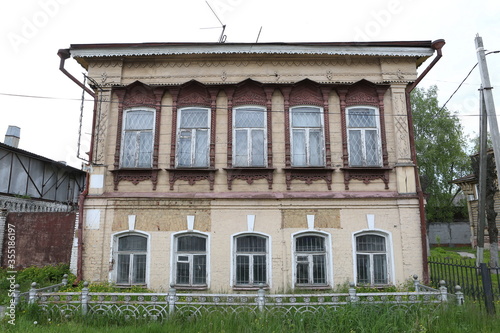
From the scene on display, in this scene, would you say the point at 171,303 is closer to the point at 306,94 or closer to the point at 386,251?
the point at 386,251

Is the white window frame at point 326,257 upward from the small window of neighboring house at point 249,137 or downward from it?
downward

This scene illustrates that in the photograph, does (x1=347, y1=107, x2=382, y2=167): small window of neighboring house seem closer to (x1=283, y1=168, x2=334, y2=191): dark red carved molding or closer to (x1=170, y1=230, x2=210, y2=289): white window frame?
(x1=283, y1=168, x2=334, y2=191): dark red carved molding

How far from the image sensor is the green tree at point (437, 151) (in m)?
24.1

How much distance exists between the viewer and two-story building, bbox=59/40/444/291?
801 centimetres

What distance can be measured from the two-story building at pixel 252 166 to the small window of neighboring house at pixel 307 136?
3 cm

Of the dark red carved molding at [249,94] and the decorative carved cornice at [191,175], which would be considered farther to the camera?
the dark red carved molding at [249,94]

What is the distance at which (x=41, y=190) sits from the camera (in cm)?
1550

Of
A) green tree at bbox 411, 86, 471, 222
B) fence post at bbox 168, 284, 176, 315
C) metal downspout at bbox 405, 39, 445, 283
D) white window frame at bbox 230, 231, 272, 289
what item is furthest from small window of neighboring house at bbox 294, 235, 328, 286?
green tree at bbox 411, 86, 471, 222

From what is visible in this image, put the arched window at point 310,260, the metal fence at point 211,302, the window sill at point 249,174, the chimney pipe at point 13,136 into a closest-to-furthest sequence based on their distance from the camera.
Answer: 1. the metal fence at point 211,302
2. the arched window at point 310,260
3. the window sill at point 249,174
4. the chimney pipe at point 13,136

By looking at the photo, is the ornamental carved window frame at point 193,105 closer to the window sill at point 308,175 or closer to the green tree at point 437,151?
the window sill at point 308,175

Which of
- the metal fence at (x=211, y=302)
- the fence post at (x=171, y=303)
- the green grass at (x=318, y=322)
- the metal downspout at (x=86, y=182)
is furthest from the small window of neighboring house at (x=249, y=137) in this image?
the green grass at (x=318, y=322)

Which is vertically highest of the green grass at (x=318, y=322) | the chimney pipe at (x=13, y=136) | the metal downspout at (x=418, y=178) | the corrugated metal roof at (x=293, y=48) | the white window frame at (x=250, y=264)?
the chimney pipe at (x=13, y=136)

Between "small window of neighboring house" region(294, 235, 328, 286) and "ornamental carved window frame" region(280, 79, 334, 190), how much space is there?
1.33 metres

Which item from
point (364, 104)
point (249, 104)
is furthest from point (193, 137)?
point (364, 104)
